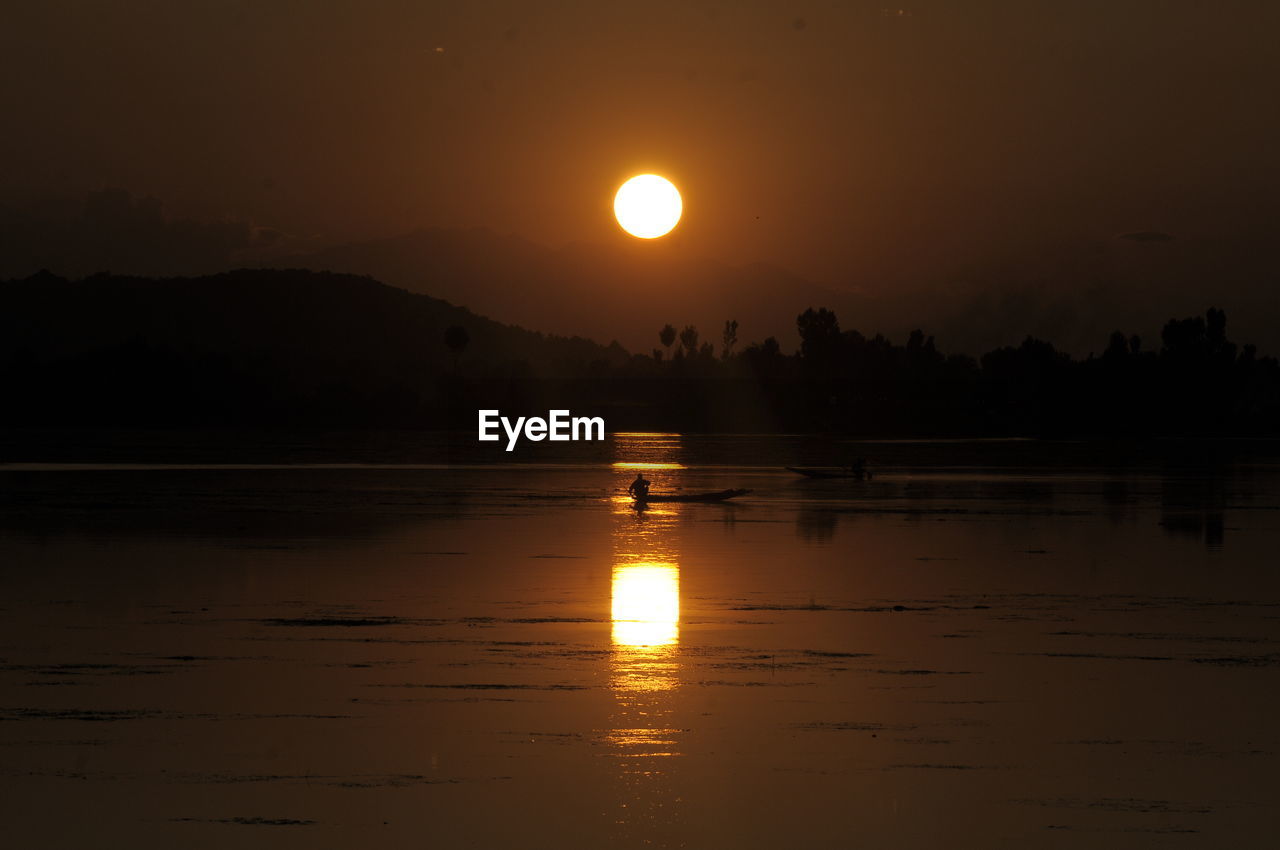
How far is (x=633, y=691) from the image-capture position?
50.5 ft

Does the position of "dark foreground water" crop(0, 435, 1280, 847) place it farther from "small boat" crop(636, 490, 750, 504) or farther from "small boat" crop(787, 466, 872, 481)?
"small boat" crop(787, 466, 872, 481)

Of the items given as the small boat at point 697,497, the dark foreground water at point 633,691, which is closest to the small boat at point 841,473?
the small boat at point 697,497

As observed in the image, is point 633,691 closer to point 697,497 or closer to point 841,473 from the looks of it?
point 697,497

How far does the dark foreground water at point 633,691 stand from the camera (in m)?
11.2

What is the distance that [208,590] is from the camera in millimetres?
23578

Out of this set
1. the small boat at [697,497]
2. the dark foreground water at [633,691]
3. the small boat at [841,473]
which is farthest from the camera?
the small boat at [841,473]

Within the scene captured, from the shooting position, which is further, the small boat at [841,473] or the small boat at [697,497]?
the small boat at [841,473]

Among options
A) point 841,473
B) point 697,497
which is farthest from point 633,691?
point 841,473

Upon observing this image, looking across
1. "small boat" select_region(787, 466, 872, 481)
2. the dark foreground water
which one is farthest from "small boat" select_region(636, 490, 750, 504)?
"small boat" select_region(787, 466, 872, 481)

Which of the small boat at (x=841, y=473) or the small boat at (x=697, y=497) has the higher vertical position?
the small boat at (x=841, y=473)

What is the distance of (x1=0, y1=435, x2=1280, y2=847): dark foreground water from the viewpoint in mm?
11203

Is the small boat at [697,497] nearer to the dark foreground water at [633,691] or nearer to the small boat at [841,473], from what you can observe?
the dark foreground water at [633,691]

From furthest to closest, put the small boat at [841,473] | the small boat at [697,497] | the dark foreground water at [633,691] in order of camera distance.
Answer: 1. the small boat at [841,473]
2. the small boat at [697,497]
3. the dark foreground water at [633,691]

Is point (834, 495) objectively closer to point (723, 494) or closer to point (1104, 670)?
point (723, 494)
